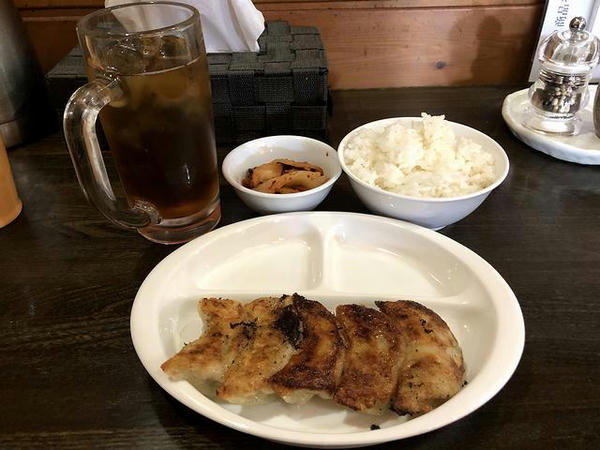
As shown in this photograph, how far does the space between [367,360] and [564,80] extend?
123 centimetres

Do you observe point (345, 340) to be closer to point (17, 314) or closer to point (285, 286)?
point (285, 286)

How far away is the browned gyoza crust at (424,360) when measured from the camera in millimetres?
831

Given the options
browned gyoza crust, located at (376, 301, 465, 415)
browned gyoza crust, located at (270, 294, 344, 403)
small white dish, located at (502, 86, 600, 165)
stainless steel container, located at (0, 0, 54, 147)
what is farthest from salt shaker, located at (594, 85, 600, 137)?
stainless steel container, located at (0, 0, 54, 147)

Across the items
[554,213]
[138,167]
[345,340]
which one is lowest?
[554,213]

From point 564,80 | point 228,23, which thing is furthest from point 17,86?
point 564,80

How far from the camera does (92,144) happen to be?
1.08m

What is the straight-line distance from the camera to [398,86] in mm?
2107

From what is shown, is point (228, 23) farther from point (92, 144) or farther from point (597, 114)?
point (597, 114)

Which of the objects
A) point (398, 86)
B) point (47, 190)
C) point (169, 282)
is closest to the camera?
point (169, 282)

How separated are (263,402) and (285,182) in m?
0.62

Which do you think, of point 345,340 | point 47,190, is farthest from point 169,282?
point 47,190

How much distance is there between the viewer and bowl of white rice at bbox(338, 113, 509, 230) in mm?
1222

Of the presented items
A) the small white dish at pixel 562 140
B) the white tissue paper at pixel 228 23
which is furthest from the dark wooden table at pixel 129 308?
the white tissue paper at pixel 228 23

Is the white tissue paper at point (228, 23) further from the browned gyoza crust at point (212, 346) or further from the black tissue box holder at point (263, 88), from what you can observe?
the browned gyoza crust at point (212, 346)
